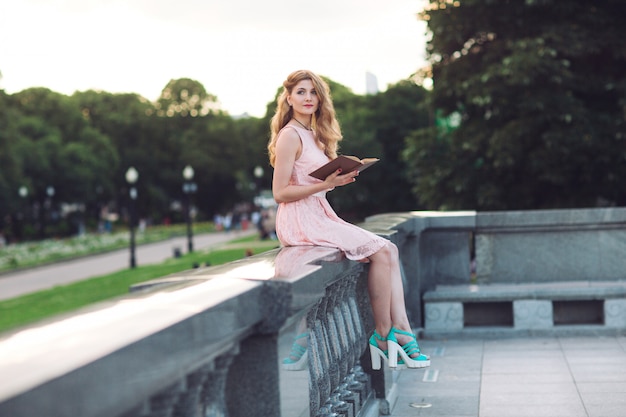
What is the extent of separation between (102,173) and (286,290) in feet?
273

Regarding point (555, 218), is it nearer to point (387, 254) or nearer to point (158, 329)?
point (387, 254)

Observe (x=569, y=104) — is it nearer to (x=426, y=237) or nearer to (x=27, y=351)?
(x=426, y=237)

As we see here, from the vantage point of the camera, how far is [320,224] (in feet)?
18.7

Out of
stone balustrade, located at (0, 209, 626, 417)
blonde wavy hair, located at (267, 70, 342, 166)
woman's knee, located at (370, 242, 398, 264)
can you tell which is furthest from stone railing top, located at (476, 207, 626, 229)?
woman's knee, located at (370, 242, 398, 264)

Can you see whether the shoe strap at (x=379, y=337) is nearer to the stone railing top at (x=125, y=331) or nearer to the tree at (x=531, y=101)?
the stone railing top at (x=125, y=331)

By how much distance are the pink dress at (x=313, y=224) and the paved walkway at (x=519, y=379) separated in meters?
1.50

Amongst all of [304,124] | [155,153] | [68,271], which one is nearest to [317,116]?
[304,124]

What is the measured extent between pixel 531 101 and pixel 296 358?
17.9 meters

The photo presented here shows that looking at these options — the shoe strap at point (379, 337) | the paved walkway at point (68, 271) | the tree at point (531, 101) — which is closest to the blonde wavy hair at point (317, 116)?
the shoe strap at point (379, 337)

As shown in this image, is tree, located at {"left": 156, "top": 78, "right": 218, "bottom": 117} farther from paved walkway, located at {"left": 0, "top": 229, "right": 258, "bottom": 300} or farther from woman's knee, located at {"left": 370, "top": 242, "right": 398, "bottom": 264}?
woman's knee, located at {"left": 370, "top": 242, "right": 398, "bottom": 264}

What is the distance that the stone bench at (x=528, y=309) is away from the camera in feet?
31.3

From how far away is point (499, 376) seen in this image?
7613 millimetres

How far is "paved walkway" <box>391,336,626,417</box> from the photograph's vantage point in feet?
21.0

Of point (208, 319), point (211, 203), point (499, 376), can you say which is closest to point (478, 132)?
point (499, 376)
